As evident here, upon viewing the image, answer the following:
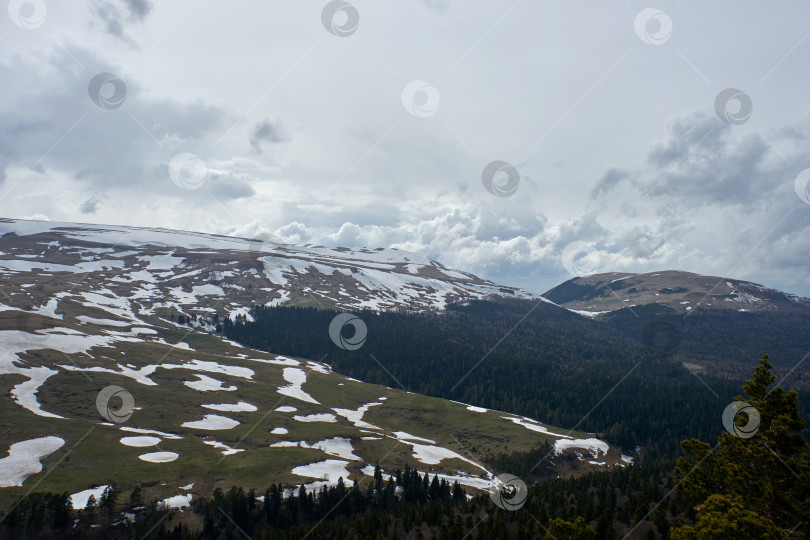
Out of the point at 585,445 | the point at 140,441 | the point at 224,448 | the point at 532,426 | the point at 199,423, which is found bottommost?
the point at 199,423

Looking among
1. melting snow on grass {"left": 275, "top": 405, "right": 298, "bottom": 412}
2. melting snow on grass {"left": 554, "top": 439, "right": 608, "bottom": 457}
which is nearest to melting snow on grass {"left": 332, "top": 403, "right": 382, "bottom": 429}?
melting snow on grass {"left": 275, "top": 405, "right": 298, "bottom": 412}

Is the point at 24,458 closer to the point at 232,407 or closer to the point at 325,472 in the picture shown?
the point at 325,472

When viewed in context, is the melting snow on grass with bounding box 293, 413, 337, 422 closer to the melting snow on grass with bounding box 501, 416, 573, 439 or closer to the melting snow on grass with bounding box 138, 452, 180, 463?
the melting snow on grass with bounding box 138, 452, 180, 463

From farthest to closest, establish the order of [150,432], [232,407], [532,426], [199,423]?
[532,426], [232,407], [199,423], [150,432]

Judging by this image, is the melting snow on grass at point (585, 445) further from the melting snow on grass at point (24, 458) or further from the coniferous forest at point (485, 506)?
the melting snow on grass at point (24, 458)

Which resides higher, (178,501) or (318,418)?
(178,501)

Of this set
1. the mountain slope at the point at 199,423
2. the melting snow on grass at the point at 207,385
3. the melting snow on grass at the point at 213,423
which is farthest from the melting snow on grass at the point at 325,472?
the melting snow on grass at the point at 207,385

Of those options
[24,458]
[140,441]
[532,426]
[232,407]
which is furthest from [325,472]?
[532,426]
